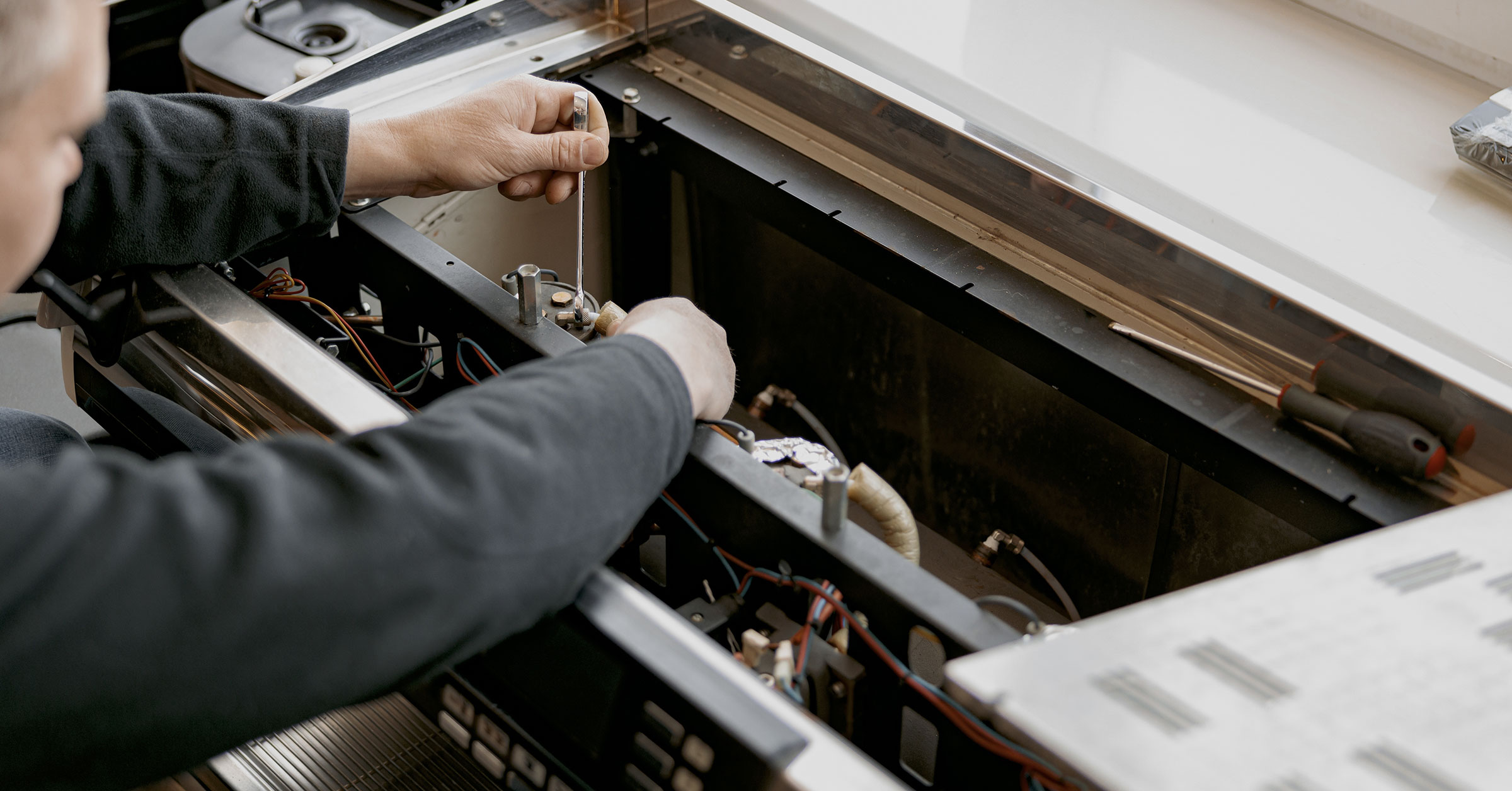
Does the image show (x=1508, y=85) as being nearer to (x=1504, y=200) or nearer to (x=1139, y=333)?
(x=1504, y=200)

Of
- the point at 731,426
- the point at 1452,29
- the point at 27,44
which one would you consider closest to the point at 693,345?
the point at 731,426

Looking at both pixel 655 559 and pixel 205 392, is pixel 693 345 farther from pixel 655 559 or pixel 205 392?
pixel 205 392

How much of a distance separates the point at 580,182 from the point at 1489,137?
862 mm

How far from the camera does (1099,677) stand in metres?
0.66

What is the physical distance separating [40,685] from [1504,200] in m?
1.22

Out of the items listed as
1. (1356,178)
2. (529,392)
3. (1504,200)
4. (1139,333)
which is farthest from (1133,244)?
(529,392)

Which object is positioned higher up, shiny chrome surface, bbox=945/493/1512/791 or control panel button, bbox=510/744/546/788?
shiny chrome surface, bbox=945/493/1512/791

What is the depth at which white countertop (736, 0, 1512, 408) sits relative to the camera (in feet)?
3.40

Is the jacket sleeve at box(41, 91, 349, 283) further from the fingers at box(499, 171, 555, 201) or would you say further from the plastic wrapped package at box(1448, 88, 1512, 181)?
the plastic wrapped package at box(1448, 88, 1512, 181)

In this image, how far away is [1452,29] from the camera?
4.24 feet

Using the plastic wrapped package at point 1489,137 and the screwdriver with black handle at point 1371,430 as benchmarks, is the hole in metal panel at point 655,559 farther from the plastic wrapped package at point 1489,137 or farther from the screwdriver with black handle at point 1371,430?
the plastic wrapped package at point 1489,137

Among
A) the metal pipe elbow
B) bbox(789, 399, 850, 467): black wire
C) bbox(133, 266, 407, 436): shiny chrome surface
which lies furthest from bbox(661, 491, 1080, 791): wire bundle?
bbox(789, 399, 850, 467): black wire

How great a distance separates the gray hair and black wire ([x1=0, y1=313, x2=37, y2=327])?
143 centimetres

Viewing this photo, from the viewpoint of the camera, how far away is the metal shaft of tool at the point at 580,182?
1151 millimetres
